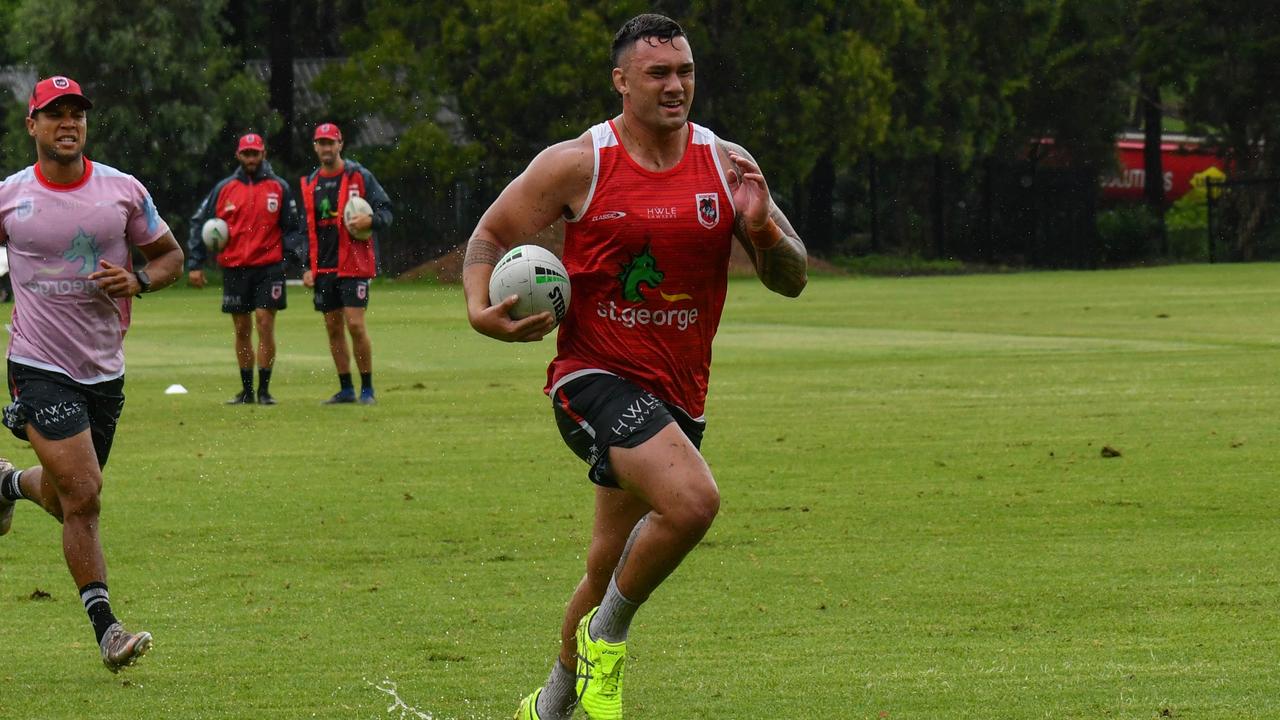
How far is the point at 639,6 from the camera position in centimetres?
5131

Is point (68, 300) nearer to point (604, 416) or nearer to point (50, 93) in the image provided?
point (50, 93)

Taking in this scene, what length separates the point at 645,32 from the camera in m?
6.60

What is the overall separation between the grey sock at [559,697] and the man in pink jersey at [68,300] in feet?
7.14

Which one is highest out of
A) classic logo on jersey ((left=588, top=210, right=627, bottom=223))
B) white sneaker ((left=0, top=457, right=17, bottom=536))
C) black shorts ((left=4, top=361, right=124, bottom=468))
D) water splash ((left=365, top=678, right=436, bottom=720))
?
classic logo on jersey ((left=588, top=210, right=627, bottom=223))

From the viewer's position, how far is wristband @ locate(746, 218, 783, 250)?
21.3 feet

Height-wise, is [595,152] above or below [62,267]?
above

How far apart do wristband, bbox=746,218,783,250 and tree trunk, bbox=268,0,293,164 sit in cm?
5049

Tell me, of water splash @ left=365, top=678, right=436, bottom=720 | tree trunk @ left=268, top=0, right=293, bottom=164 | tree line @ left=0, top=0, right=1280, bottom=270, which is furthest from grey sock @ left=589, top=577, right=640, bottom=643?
tree trunk @ left=268, top=0, right=293, bottom=164

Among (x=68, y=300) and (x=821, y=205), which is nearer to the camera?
(x=68, y=300)

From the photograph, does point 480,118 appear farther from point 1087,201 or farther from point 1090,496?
point 1090,496

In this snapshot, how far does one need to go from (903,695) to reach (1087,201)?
50941 mm

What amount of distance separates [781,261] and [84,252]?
2.98 meters

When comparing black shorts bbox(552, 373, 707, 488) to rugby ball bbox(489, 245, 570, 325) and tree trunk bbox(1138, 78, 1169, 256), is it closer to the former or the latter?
rugby ball bbox(489, 245, 570, 325)

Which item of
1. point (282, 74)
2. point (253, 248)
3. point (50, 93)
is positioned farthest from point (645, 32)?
point (282, 74)
